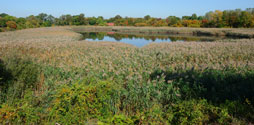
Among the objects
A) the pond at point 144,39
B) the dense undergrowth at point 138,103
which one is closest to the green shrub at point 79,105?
the dense undergrowth at point 138,103

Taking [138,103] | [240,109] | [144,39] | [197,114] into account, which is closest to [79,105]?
[138,103]

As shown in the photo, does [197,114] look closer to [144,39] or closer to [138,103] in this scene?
[138,103]

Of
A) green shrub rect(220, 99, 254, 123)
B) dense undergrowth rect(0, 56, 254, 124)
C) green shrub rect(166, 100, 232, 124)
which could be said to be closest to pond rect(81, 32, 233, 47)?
dense undergrowth rect(0, 56, 254, 124)

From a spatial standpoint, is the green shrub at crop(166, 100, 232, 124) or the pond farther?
the pond

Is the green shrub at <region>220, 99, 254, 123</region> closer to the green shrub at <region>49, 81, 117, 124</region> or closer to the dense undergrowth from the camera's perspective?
the dense undergrowth

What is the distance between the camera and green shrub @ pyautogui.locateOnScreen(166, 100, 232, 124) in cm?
447

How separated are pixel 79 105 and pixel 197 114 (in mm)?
2936

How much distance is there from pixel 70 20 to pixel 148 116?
123m

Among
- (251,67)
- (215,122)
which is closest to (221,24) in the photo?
(251,67)

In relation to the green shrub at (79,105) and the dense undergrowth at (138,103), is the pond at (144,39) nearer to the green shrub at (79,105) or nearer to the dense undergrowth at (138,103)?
the dense undergrowth at (138,103)

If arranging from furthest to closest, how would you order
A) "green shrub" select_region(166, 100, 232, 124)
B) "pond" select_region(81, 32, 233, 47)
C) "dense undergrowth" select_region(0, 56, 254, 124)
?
"pond" select_region(81, 32, 233, 47) → "green shrub" select_region(166, 100, 232, 124) → "dense undergrowth" select_region(0, 56, 254, 124)

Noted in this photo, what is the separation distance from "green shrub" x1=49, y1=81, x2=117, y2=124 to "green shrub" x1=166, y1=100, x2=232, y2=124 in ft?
5.78

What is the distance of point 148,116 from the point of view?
446 centimetres

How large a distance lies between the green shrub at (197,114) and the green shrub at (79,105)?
5.78 feet
